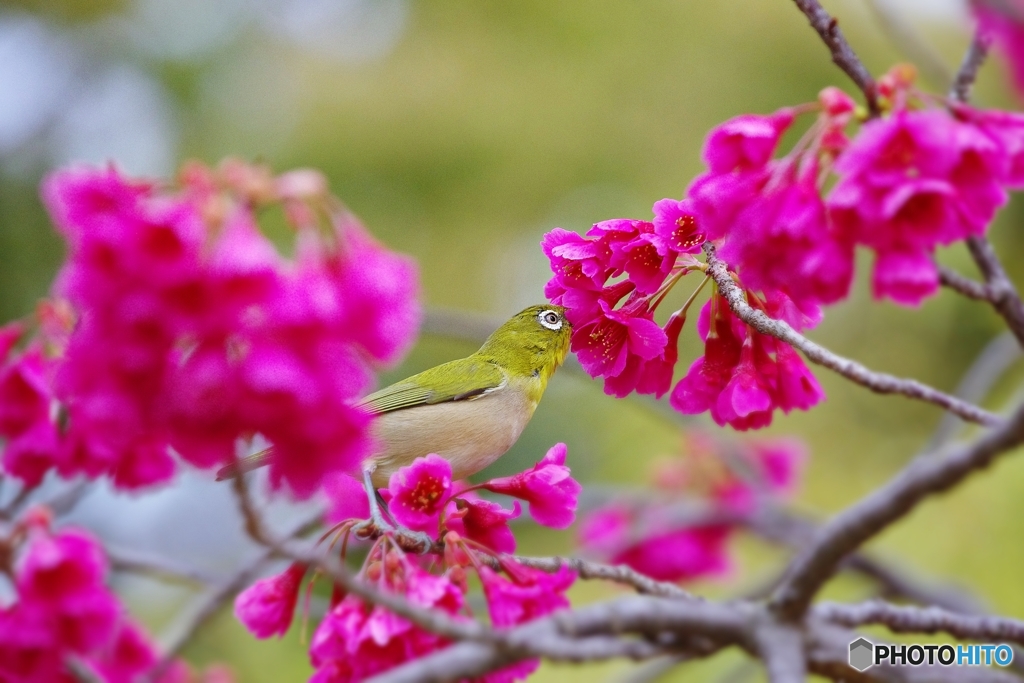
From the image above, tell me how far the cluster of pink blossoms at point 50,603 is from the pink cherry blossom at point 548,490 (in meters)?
0.86

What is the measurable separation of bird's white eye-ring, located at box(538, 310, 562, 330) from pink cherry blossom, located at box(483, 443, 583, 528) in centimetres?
32

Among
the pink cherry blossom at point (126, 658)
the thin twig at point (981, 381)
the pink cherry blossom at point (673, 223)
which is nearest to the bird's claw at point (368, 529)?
the pink cherry blossom at point (673, 223)

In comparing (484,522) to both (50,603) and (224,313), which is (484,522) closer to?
(224,313)

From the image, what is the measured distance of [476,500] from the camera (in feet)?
4.98

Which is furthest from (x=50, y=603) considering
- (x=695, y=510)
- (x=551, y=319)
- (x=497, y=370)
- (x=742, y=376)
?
(x=695, y=510)

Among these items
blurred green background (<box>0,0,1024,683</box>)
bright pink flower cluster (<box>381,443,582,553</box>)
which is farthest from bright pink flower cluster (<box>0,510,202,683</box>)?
blurred green background (<box>0,0,1024,683</box>)

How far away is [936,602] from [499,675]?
189cm

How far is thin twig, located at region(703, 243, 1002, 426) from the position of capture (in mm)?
1146

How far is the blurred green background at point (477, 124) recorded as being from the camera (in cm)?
585

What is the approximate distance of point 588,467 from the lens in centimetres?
538

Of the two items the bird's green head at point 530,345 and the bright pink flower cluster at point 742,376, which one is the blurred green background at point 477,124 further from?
the bright pink flower cluster at point 742,376

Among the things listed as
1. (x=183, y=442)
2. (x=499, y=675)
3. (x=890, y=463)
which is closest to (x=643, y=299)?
(x=499, y=675)

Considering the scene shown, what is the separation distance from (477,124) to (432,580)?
247 inches

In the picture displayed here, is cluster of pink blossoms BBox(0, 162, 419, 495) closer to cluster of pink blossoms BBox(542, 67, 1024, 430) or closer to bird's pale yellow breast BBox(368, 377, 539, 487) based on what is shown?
cluster of pink blossoms BBox(542, 67, 1024, 430)
